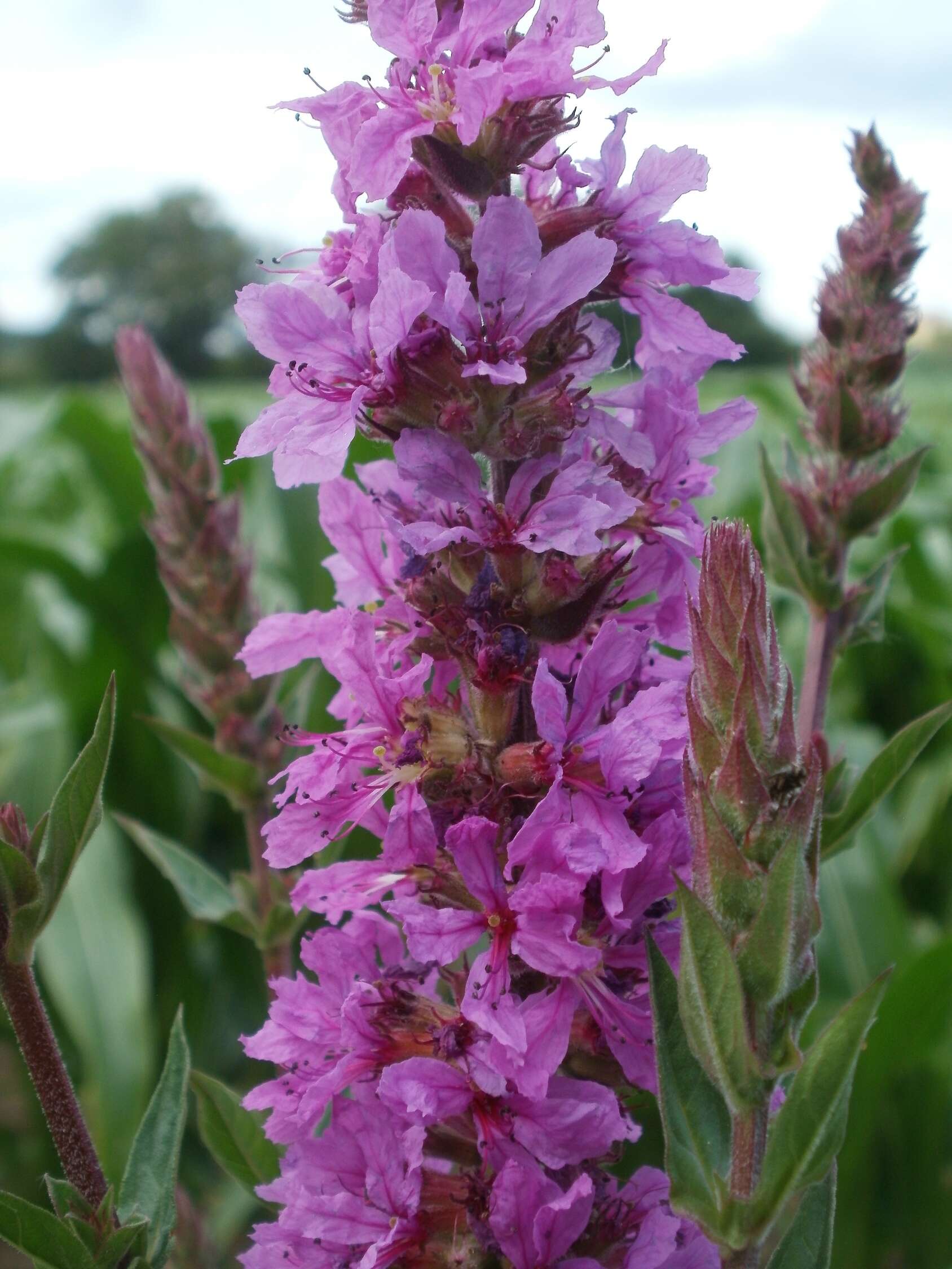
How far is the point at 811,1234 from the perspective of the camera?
1.27 meters

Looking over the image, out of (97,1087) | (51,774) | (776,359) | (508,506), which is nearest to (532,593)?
(508,506)

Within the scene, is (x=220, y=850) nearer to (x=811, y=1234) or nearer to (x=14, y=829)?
(x=14, y=829)

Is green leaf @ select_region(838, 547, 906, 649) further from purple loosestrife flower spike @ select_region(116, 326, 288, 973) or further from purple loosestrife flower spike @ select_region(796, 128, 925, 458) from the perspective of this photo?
purple loosestrife flower spike @ select_region(116, 326, 288, 973)

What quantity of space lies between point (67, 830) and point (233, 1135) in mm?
537

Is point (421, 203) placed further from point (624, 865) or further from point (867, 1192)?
point (867, 1192)

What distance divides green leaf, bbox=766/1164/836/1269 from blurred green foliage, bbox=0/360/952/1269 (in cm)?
126

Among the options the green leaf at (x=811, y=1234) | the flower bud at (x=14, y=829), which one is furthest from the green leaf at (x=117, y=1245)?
the green leaf at (x=811, y=1234)

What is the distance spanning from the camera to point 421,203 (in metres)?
1.40

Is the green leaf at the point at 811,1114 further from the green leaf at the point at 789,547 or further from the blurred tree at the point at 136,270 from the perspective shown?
the blurred tree at the point at 136,270

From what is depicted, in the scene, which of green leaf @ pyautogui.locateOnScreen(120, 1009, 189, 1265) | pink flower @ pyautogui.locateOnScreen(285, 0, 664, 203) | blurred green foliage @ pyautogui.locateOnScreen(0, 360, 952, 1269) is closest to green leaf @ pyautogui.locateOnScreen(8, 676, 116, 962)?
green leaf @ pyautogui.locateOnScreen(120, 1009, 189, 1265)

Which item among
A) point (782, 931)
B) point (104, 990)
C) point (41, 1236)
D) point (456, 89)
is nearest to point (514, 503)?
point (456, 89)

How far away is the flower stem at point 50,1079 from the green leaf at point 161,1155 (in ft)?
0.29

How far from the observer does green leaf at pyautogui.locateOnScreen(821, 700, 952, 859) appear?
1547mm

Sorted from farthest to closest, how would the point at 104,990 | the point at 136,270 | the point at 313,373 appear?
the point at 136,270, the point at 104,990, the point at 313,373
